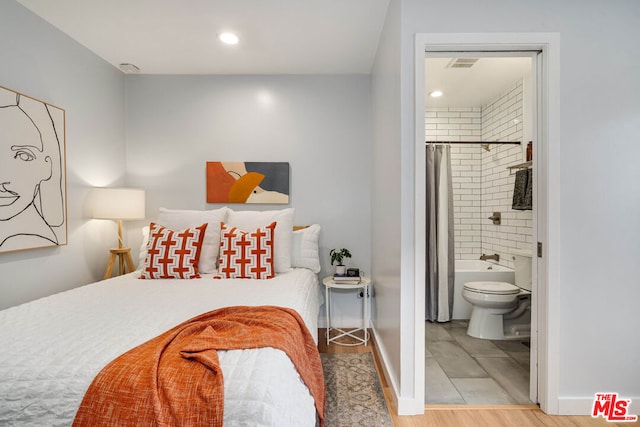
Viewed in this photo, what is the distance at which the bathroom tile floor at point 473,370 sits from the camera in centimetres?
209

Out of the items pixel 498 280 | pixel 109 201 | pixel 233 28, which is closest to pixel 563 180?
pixel 498 280

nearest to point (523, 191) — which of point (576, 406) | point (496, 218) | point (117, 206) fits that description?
point (496, 218)

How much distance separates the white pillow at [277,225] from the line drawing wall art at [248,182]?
0.36 m

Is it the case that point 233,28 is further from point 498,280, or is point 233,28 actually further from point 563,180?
point 498,280

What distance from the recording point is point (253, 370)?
1092 mm

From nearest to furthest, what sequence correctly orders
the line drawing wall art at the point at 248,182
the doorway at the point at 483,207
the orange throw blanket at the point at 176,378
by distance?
the orange throw blanket at the point at 176,378 → the doorway at the point at 483,207 → the line drawing wall art at the point at 248,182

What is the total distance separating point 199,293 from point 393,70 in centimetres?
186

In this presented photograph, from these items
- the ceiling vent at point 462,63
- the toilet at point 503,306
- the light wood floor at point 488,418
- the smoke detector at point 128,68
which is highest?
the smoke detector at point 128,68

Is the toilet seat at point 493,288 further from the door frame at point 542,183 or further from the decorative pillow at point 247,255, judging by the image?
the decorative pillow at point 247,255

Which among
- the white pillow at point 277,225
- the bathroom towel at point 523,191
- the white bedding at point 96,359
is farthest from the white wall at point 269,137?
the white bedding at point 96,359

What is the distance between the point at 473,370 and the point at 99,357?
239 cm

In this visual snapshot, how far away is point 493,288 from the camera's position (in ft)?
10.00

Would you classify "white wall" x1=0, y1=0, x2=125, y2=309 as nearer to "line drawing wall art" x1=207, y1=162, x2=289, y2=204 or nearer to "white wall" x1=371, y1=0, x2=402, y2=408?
"line drawing wall art" x1=207, y1=162, x2=289, y2=204

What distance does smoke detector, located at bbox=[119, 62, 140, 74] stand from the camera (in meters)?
3.03
